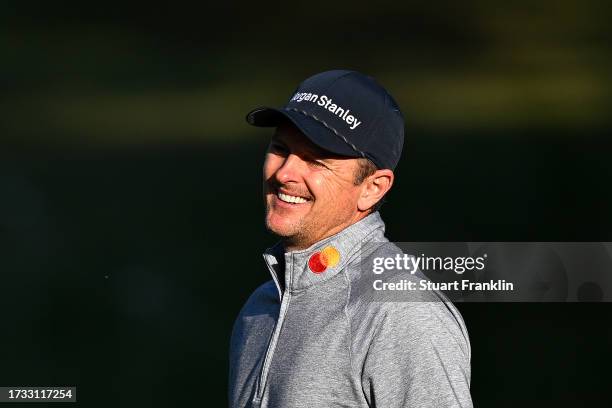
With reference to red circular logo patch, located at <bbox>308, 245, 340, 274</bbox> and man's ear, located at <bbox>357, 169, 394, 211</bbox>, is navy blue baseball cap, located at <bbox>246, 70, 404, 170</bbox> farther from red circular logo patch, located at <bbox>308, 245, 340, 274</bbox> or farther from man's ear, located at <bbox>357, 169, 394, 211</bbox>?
red circular logo patch, located at <bbox>308, 245, 340, 274</bbox>

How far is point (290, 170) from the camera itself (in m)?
1.73

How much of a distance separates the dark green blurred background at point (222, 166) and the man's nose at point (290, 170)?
1.63 m

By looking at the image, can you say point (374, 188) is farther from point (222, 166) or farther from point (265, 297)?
point (222, 166)

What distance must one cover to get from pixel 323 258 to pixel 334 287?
57 millimetres

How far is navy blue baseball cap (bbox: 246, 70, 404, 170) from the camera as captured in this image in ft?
5.62

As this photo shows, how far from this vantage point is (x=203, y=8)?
345cm

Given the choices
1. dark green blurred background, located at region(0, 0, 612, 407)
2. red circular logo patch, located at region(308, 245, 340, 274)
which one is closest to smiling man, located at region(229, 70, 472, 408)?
red circular logo patch, located at region(308, 245, 340, 274)

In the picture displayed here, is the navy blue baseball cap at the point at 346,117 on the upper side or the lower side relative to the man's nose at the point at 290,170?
upper

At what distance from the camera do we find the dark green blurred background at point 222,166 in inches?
130

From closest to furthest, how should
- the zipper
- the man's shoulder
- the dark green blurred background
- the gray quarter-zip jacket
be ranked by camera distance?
the gray quarter-zip jacket < the zipper < the man's shoulder < the dark green blurred background

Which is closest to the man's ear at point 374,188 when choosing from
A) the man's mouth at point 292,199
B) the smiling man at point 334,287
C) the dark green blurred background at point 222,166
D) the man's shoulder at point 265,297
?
the smiling man at point 334,287

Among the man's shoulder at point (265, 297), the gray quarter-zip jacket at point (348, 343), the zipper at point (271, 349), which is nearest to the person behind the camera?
the gray quarter-zip jacket at point (348, 343)

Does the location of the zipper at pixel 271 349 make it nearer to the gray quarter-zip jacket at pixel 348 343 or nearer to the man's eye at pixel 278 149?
the gray quarter-zip jacket at pixel 348 343

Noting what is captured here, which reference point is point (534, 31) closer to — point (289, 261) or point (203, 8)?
point (203, 8)
